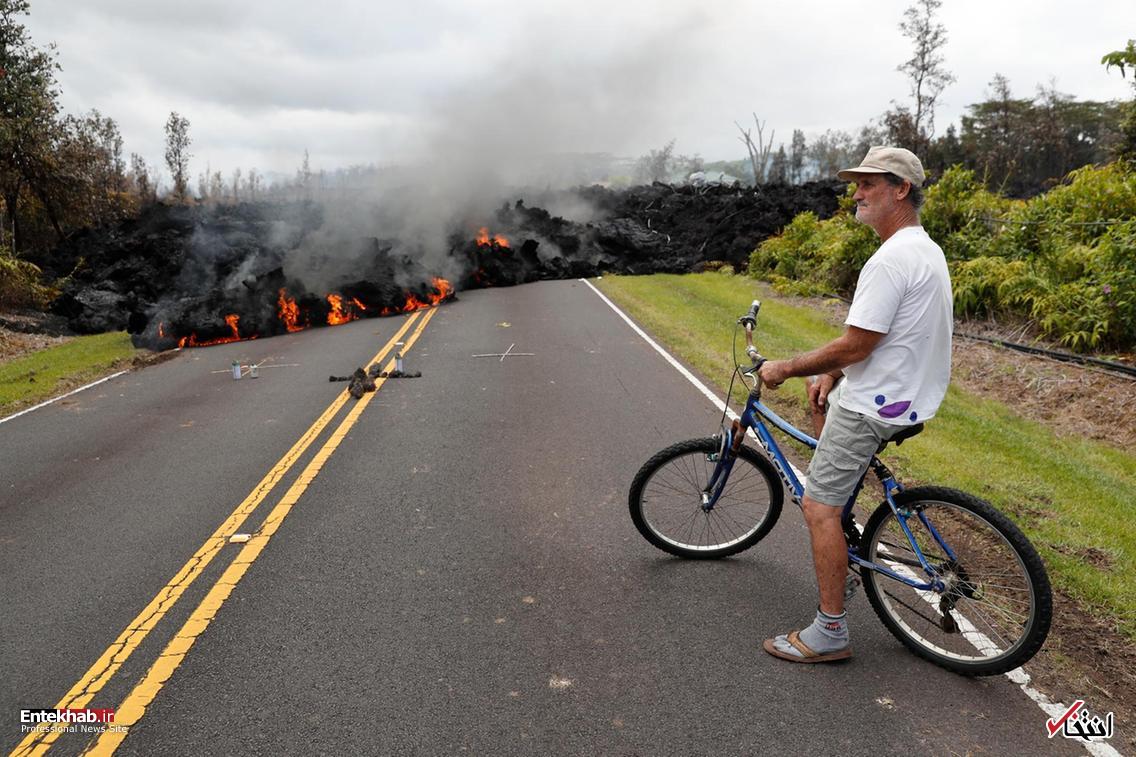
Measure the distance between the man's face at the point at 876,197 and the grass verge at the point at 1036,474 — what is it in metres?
2.62

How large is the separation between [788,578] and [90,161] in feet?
106

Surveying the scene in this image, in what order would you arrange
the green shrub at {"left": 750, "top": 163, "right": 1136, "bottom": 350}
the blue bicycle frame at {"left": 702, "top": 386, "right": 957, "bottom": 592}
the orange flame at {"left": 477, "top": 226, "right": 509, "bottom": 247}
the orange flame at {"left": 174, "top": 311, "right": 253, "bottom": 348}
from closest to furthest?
1. the blue bicycle frame at {"left": 702, "top": 386, "right": 957, "bottom": 592}
2. the green shrub at {"left": 750, "top": 163, "right": 1136, "bottom": 350}
3. the orange flame at {"left": 174, "top": 311, "right": 253, "bottom": 348}
4. the orange flame at {"left": 477, "top": 226, "right": 509, "bottom": 247}

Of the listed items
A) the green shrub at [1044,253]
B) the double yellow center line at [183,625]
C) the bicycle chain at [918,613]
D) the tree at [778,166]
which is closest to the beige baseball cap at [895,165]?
the bicycle chain at [918,613]

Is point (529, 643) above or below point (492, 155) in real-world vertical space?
below

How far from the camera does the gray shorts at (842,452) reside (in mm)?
3344

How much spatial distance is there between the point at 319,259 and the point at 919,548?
56.4ft

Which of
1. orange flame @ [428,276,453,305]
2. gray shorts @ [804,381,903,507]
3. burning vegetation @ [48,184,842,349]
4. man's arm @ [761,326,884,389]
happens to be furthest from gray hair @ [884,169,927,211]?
orange flame @ [428,276,453,305]

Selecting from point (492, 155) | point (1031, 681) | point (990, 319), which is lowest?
point (1031, 681)

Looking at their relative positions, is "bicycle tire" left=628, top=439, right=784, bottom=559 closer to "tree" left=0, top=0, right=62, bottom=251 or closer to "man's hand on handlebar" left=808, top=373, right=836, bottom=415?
"man's hand on handlebar" left=808, top=373, right=836, bottom=415

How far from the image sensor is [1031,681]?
3402mm

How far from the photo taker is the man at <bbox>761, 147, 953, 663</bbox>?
10.3 feet

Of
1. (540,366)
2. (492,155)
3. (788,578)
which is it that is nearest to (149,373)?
(540,366)

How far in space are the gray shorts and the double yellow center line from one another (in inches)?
133

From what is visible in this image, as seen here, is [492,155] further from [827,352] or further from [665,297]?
[827,352]
